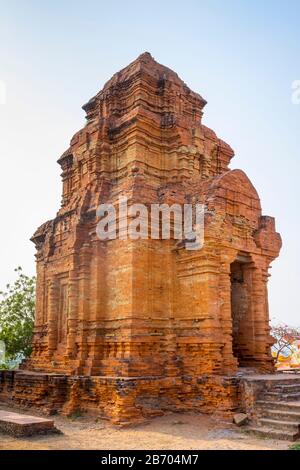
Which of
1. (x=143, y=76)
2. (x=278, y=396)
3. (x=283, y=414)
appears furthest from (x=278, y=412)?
(x=143, y=76)

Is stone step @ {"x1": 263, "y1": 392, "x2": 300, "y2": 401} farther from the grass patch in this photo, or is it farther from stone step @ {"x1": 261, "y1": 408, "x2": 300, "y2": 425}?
the grass patch

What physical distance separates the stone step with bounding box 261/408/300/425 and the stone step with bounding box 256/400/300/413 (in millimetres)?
98

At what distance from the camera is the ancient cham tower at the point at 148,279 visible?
11.7 m

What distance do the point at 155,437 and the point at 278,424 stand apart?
2.56 meters

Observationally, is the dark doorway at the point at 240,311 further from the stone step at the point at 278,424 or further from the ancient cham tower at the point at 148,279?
the stone step at the point at 278,424

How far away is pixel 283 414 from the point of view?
995cm

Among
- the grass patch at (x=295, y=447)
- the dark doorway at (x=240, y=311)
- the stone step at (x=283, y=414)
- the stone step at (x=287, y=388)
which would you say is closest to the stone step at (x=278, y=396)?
the stone step at (x=287, y=388)

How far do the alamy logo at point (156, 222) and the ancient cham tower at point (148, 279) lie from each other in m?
0.19

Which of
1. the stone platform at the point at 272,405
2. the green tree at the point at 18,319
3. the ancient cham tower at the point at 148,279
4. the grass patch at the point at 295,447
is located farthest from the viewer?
the green tree at the point at 18,319

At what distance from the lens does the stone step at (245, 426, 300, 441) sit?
9.21 m

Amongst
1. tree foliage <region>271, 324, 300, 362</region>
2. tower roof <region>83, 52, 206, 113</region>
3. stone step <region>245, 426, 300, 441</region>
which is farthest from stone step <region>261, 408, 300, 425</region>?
tree foliage <region>271, 324, 300, 362</region>

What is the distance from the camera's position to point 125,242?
12.7 meters

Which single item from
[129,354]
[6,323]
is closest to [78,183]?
[129,354]

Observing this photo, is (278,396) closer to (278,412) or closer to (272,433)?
(278,412)
